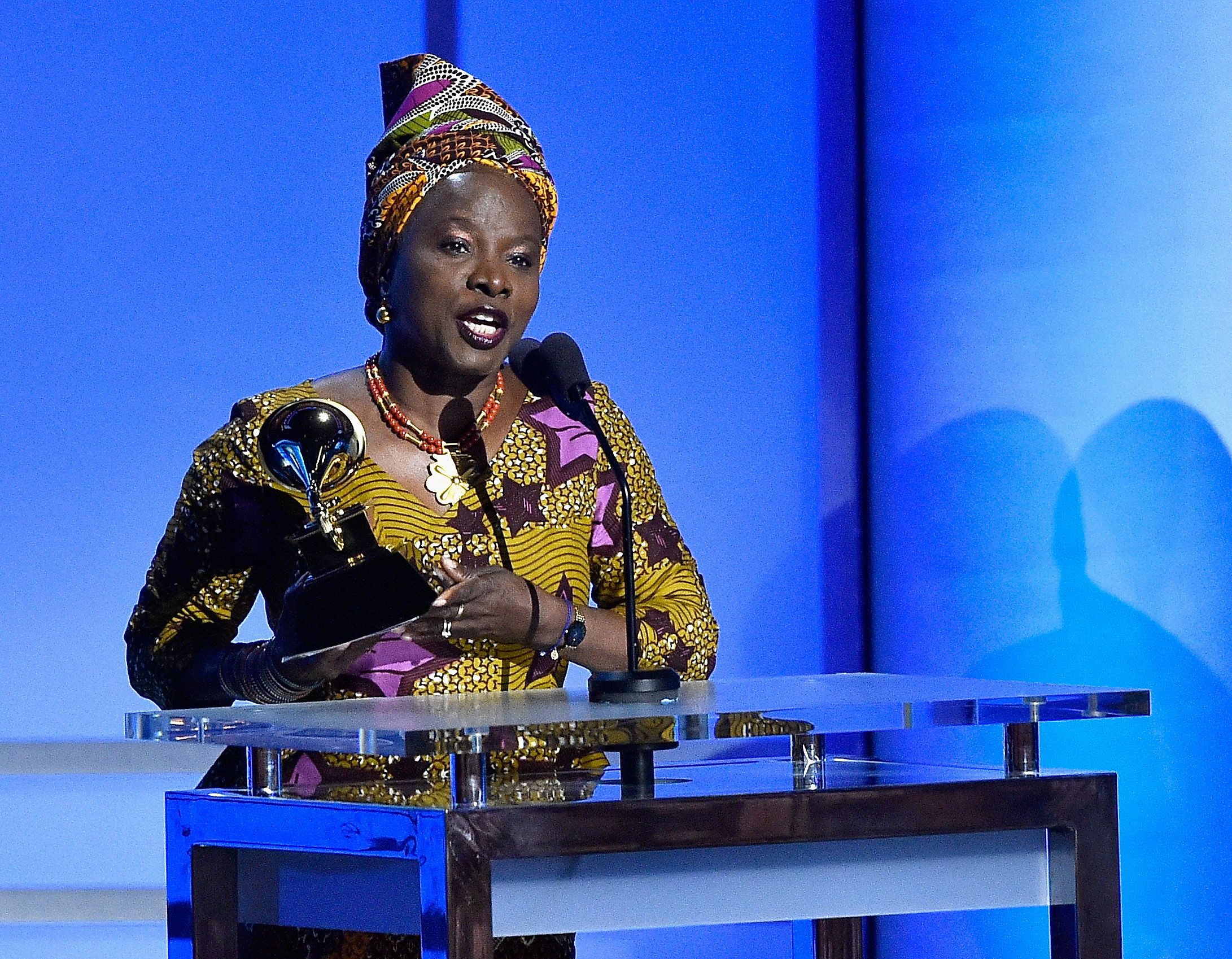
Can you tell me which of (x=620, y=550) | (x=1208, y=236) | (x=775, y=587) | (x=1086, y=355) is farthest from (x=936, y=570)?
(x=620, y=550)

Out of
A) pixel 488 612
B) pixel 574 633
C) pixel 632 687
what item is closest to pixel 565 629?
pixel 574 633

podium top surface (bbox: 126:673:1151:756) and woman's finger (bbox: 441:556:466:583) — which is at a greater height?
woman's finger (bbox: 441:556:466:583)

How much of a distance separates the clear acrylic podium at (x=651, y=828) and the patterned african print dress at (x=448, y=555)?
0.94 ft

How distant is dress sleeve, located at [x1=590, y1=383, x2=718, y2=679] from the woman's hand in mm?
203

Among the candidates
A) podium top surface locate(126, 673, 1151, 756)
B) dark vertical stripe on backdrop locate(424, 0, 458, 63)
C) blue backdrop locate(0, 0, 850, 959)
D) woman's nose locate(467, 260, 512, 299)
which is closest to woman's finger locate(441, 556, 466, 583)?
podium top surface locate(126, 673, 1151, 756)

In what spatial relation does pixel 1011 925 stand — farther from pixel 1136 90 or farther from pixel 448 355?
pixel 448 355

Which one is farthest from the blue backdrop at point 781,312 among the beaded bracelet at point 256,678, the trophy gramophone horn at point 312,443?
the trophy gramophone horn at point 312,443

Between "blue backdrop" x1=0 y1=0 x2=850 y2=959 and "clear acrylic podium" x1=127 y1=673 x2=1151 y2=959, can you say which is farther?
"blue backdrop" x1=0 y1=0 x2=850 y2=959

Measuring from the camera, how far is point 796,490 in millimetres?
4059

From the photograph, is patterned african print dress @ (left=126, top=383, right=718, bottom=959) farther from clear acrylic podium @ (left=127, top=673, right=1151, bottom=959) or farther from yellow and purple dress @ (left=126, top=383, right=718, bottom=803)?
clear acrylic podium @ (left=127, top=673, right=1151, bottom=959)

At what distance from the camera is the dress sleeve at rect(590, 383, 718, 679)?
1.94 metres

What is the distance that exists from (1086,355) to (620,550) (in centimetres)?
175

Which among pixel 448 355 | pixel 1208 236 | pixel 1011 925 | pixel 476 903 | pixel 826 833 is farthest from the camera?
pixel 1011 925

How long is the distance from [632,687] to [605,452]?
10.2 inches
